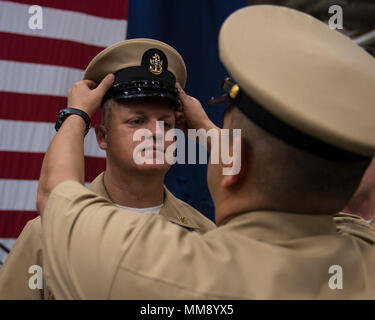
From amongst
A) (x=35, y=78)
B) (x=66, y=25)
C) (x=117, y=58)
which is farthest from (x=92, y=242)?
(x=66, y=25)

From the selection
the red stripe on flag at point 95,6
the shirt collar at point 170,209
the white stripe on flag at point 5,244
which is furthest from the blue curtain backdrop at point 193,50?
the white stripe on flag at point 5,244

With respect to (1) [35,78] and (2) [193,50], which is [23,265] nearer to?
(1) [35,78]

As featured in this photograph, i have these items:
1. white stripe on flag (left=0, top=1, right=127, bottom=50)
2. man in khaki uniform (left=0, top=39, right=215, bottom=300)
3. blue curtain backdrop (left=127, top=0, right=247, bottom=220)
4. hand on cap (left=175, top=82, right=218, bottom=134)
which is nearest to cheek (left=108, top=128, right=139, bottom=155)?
man in khaki uniform (left=0, top=39, right=215, bottom=300)

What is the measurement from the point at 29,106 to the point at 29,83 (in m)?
0.12

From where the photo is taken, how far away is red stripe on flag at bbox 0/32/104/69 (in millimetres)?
1896

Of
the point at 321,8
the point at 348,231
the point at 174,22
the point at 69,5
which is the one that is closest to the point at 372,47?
the point at 321,8

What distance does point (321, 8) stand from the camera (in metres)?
4.45

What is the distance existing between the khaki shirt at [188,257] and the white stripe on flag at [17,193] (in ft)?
4.19

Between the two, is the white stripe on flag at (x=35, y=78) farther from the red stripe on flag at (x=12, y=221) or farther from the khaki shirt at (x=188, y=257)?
the khaki shirt at (x=188, y=257)

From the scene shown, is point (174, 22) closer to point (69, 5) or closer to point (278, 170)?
point (69, 5)

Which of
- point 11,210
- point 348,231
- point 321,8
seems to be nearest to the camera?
point 348,231

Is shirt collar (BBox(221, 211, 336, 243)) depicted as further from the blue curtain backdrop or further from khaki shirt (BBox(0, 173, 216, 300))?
the blue curtain backdrop

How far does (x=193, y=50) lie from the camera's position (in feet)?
7.14

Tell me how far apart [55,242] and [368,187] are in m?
1.36
